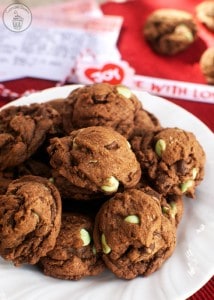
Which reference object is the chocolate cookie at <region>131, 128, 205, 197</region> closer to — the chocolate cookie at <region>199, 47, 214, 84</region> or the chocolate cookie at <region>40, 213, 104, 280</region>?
the chocolate cookie at <region>40, 213, 104, 280</region>

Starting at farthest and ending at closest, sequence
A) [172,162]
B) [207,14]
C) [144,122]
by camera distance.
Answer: [207,14] < [144,122] < [172,162]

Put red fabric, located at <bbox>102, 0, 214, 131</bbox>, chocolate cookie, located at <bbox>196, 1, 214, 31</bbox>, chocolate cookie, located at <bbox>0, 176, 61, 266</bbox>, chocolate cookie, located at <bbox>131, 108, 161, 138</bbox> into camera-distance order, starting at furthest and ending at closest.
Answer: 1. chocolate cookie, located at <bbox>196, 1, 214, 31</bbox>
2. red fabric, located at <bbox>102, 0, 214, 131</bbox>
3. chocolate cookie, located at <bbox>131, 108, 161, 138</bbox>
4. chocolate cookie, located at <bbox>0, 176, 61, 266</bbox>

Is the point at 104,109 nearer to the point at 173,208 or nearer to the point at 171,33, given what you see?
the point at 173,208

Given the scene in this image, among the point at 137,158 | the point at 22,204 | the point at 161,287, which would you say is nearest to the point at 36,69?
the point at 137,158

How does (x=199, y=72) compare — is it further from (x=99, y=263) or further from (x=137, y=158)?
(x=99, y=263)

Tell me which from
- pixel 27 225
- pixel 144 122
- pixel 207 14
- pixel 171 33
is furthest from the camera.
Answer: pixel 207 14

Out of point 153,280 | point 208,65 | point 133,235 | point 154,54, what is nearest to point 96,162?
point 133,235

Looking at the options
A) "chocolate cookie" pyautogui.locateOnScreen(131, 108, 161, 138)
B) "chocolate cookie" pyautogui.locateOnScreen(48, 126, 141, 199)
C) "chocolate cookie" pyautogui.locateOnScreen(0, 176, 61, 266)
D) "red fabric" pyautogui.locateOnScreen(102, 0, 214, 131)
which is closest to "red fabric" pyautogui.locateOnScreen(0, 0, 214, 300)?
"red fabric" pyautogui.locateOnScreen(102, 0, 214, 131)
